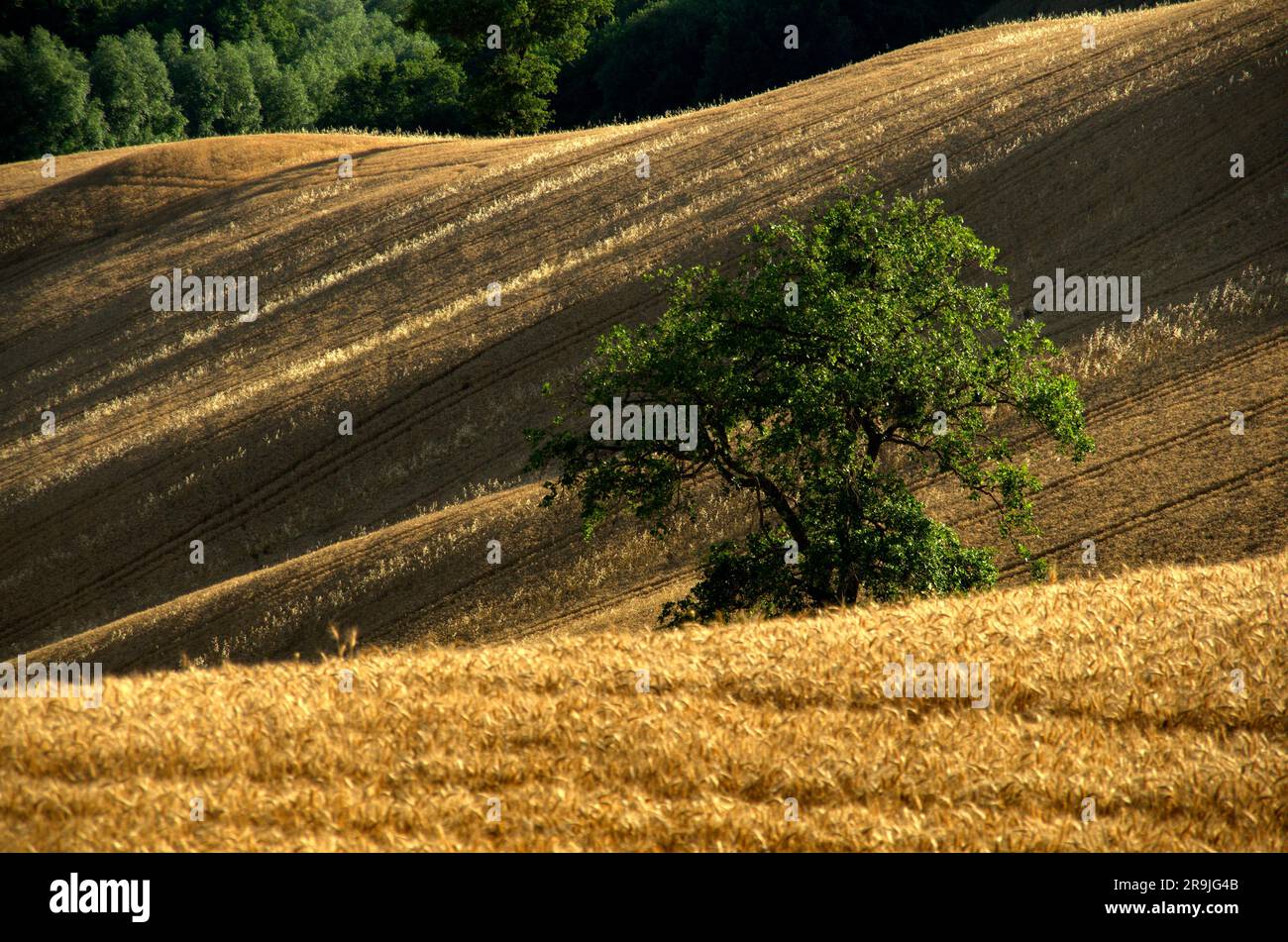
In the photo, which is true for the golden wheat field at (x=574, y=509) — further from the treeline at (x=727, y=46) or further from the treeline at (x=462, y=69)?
the treeline at (x=727, y=46)

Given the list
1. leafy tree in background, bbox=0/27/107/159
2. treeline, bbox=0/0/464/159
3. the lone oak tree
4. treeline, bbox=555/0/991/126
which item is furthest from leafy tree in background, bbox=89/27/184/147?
the lone oak tree

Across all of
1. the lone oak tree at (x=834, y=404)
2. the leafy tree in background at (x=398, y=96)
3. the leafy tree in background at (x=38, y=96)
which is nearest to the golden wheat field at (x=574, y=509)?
the lone oak tree at (x=834, y=404)

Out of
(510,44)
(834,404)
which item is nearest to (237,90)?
(510,44)

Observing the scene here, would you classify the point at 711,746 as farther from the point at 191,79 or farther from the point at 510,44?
the point at 191,79

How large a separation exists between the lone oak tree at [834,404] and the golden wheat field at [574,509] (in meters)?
2.77

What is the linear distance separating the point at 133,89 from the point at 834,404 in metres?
106

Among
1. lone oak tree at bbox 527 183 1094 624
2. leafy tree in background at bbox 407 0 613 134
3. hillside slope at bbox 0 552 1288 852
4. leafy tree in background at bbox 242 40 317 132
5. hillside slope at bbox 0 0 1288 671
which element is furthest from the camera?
leafy tree in background at bbox 242 40 317 132

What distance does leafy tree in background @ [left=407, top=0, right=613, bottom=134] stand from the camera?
7212 centimetres

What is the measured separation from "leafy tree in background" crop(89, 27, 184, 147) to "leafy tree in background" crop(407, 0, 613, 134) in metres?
43.7

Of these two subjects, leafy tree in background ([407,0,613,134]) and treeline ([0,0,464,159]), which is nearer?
leafy tree in background ([407,0,613,134])

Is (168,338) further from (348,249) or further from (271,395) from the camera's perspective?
(271,395)

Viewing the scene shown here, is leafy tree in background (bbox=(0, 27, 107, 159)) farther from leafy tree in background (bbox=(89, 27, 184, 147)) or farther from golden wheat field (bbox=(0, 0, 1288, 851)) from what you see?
golden wheat field (bbox=(0, 0, 1288, 851))

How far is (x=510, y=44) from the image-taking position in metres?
75.6

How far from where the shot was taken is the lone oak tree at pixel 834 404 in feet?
61.2
